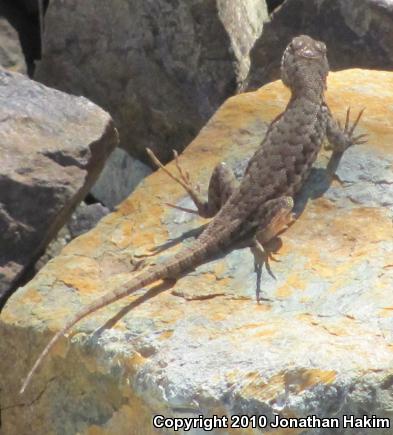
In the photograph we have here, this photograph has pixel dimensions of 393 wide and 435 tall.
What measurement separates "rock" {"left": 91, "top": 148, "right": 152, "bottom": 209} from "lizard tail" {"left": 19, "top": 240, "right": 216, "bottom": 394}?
3.24 meters

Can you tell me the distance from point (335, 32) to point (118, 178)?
79.2 inches

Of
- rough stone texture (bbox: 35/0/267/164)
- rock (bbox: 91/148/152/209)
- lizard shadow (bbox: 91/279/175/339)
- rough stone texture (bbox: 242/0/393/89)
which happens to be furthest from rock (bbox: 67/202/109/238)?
lizard shadow (bbox: 91/279/175/339)

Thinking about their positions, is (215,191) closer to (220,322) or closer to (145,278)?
(145,278)

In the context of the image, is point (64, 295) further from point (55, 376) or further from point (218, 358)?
point (218, 358)

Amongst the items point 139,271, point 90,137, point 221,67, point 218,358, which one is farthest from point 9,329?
point 221,67

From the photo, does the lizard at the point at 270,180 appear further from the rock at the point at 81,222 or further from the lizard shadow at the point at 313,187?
the rock at the point at 81,222

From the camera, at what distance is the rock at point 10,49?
28.9 feet

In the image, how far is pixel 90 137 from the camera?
20.6 feet

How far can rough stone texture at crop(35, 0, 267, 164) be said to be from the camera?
799cm

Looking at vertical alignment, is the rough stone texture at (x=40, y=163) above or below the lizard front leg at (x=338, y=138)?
below

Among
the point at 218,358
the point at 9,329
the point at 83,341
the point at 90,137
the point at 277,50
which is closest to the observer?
the point at 218,358

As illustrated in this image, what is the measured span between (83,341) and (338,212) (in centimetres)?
142

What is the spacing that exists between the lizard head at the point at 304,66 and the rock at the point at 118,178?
7.92 feet

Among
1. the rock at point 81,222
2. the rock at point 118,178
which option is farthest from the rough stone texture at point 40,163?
the rock at point 118,178
